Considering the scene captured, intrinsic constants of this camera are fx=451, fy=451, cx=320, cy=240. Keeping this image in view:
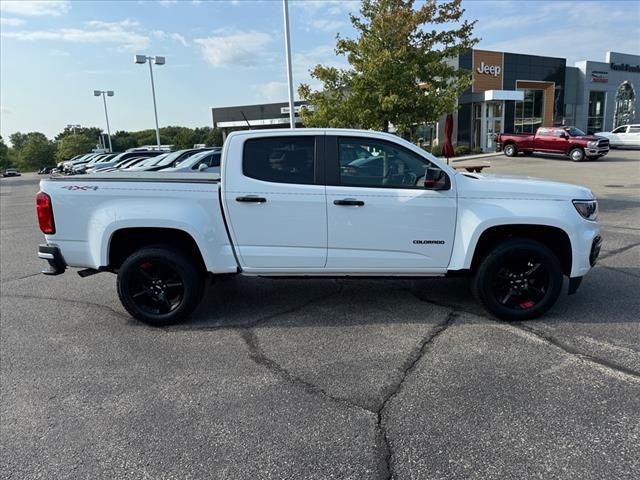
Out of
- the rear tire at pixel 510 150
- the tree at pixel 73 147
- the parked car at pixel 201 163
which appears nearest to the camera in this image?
the parked car at pixel 201 163

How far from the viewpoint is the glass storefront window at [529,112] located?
37031 mm

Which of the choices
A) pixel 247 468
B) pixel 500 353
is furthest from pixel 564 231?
pixel 247 468

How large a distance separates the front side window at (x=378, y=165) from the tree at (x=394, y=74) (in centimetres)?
583

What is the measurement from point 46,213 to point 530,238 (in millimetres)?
4700

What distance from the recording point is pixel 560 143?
85.8 ft

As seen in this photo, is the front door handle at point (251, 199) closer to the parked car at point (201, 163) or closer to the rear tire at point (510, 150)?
the parked car at point (201, 163)

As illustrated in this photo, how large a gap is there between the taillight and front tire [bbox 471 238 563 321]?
413 cm

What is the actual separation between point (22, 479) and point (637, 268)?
688 centimetres

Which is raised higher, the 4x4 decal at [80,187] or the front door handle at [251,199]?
the 4x4 decal at [80,187]

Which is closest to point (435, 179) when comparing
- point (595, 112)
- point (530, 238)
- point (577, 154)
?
point (530, 238)

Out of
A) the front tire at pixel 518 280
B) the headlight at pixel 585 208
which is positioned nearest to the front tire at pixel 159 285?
the front tire at pixel 518 280

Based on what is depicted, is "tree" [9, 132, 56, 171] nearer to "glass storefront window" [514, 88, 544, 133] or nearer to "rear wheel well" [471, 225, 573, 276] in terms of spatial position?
"glass storefront window" [514, 88, 544, 133]

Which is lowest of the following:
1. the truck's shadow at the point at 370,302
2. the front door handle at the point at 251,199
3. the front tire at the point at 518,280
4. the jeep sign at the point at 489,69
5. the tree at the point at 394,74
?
the truck's shadow at the point at 370,302

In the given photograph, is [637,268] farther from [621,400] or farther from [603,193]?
[603,193]
